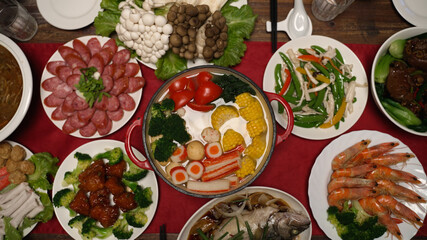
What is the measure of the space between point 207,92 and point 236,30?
1.94 ft

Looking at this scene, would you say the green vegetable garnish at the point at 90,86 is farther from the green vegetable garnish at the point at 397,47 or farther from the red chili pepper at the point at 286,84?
the green vegetable garnish at the point at 397,47

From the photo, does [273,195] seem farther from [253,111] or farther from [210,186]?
[253,111]

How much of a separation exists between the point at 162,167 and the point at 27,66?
1.16m

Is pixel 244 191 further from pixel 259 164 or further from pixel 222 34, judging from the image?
pixel 222 34

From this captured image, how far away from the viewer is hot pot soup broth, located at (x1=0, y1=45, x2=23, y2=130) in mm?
1975

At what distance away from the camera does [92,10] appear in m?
2.25

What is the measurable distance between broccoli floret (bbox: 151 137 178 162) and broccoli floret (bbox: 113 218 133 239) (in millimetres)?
578

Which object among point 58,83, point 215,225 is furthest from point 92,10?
point 215,225

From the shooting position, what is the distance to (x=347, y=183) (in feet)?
6.59

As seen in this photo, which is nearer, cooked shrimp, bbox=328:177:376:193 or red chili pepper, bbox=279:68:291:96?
cooked shrimp, bbox=328:177:376:193

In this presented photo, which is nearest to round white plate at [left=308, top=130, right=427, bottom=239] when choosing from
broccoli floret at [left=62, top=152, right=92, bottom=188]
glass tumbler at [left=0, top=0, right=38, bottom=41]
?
broccoli floret at [left=62, top=152, right=92, bottom=188]

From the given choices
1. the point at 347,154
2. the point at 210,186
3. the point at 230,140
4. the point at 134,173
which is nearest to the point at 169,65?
the point at 230,140

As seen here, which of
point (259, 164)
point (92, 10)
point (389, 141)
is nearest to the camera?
point (259, 164)

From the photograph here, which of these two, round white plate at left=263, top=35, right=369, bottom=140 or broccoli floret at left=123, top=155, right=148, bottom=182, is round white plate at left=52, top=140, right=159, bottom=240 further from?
round white plate at left=263, top=35, right=369, bottom=140
